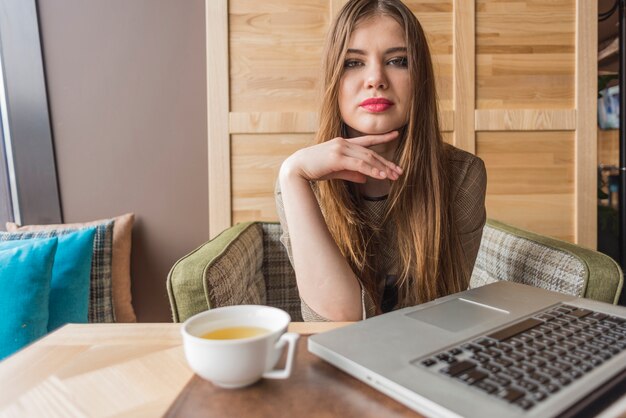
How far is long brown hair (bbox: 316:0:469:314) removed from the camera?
3.41ft

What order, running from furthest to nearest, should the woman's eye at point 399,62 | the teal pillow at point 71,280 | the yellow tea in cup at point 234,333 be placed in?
the teal pillow at point 71,280 < the woman's eye at point 399,62 < the yellow tea in cup at point 234,333

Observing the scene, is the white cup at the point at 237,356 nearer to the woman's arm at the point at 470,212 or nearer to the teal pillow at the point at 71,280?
the woman's arm at the point at 470,212

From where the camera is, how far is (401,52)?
1062 mm

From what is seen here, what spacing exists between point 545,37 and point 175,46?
145cm

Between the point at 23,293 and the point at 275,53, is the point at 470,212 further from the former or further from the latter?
the point at 23,293

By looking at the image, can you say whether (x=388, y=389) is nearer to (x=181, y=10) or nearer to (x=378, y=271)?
(x=378, y=271)

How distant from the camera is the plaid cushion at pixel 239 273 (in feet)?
3.02

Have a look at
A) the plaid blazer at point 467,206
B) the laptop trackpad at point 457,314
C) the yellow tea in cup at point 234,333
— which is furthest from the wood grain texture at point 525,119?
the yellow tea in cup at point 234,333

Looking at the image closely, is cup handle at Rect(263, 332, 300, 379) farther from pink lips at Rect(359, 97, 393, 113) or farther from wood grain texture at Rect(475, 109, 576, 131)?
wood grain texture at Rect(475, 109, 576, 131)

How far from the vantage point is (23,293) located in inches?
47.8

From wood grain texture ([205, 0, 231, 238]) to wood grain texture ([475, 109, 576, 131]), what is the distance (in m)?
0.98

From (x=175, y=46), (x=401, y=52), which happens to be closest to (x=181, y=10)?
(x=175, y=46)

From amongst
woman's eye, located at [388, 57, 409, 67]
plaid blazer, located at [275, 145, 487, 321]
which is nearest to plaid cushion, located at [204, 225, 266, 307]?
plaid blazer, located at [275, 145, 487, 321]

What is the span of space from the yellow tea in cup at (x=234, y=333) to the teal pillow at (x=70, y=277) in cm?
109
